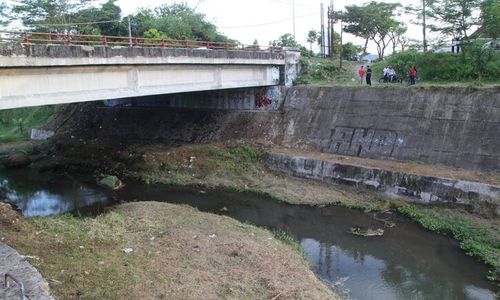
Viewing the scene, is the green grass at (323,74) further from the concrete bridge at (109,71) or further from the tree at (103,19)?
the tree at (103,19)

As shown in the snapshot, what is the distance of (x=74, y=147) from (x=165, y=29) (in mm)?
17178

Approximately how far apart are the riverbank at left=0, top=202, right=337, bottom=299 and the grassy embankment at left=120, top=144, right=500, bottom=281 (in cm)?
546

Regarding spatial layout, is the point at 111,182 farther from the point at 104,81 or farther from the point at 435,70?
the point at 435,70

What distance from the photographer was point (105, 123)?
3578 cm

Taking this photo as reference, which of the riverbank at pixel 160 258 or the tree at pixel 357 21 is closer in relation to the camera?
the riverbank at pixel 160 258

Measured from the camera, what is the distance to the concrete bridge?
16047 mm

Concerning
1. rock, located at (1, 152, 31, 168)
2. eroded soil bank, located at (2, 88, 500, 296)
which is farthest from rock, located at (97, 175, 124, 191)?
rock, located at (1, 152, 31, 168)

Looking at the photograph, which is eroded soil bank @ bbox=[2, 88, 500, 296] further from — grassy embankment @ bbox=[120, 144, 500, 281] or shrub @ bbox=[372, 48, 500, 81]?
shrub @ bbox=[372, 48, 500, 81]

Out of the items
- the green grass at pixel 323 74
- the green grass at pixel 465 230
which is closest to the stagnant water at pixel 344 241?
the green grass at pixel 465 230

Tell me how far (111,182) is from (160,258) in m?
12.9

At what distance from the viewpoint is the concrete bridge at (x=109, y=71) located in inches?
632

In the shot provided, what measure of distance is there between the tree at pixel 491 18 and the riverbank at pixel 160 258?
58.6 ft

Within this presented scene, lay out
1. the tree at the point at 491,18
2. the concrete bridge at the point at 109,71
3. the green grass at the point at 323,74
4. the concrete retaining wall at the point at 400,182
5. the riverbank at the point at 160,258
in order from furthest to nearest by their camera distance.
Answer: the green grass at the point at 323,74 < the tree at the point at 491,18 < the concrete retaining wall at the point at 400,182 < the concrete bridge at the point at 109,71 < the riverbank at the point at 160,258

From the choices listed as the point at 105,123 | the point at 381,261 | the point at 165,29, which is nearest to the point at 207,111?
the point at 105,123
